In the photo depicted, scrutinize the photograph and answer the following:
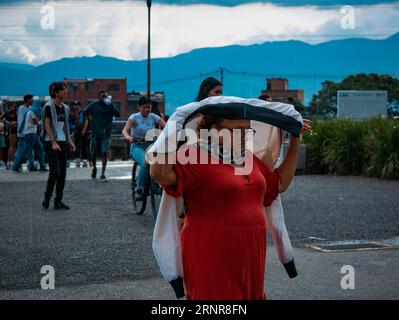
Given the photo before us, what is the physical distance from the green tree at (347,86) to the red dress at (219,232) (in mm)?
46209

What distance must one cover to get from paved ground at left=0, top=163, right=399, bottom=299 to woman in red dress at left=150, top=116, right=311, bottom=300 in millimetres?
2727

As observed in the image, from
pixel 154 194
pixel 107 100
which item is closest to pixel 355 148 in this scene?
pixel 107 100

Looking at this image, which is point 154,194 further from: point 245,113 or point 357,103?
point 357,103

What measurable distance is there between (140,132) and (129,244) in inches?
142

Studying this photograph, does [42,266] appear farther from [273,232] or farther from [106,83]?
[106,83]

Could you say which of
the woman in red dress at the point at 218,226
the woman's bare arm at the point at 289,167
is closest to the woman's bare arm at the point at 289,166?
the woman's bare arm at the point at 289,167

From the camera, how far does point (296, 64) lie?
12075 cm

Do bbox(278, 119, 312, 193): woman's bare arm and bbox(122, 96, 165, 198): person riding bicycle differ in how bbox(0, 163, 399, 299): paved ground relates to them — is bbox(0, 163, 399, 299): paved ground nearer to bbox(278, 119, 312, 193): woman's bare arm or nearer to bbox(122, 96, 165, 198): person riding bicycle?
bbox(122, 96, 165, 198): person riding bicycle

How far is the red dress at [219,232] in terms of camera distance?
12.6ft

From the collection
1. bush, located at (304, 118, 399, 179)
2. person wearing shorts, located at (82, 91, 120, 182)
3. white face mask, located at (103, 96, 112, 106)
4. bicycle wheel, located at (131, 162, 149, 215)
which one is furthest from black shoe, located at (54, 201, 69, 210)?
bush, located at (304, 118, 399, 179)

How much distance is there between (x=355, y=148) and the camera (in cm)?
1909

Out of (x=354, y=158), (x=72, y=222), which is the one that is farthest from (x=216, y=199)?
(x=354, y=158)

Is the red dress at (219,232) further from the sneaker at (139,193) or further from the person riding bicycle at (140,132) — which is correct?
the sneaker at (139,193)
